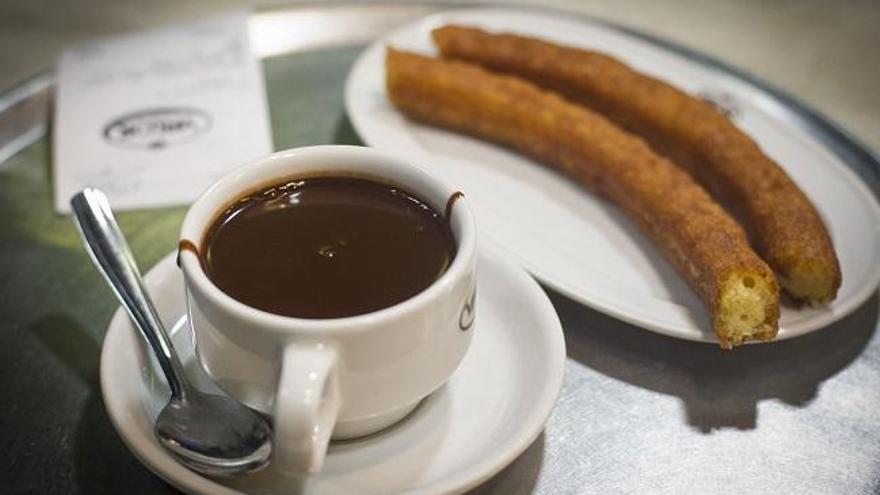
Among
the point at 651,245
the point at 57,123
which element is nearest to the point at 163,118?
the point at 57,123

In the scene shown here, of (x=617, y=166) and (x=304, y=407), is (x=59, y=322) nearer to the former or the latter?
(x=304, y=407)

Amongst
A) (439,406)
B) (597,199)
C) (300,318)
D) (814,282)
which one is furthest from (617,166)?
(300,318)

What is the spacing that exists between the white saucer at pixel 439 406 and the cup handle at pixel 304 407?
0.08 metres

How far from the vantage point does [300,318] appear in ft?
2.24

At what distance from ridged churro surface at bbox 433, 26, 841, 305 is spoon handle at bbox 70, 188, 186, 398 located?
0.59 meters

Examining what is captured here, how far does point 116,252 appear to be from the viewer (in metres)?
0.87

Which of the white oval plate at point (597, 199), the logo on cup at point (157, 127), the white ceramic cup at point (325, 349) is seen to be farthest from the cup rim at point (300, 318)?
the logo on cup at point (157, 127)

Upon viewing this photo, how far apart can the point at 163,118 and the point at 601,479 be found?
2.52ft

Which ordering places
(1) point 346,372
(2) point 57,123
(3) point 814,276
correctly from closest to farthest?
1. (1) point 346,372
2. (3) point 814,276
3. (2) point 57,123

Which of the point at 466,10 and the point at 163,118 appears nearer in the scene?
the point at 163,118

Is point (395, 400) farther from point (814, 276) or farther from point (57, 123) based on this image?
point (57, 123)

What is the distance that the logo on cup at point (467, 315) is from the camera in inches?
28.9

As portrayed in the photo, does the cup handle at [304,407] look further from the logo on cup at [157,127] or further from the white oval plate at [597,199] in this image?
the logo on cup at [157,127]

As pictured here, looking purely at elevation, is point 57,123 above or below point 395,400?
below
